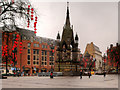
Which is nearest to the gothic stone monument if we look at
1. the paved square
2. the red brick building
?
the paved square

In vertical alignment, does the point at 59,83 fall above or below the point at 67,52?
below

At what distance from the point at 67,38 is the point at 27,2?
3272 cm

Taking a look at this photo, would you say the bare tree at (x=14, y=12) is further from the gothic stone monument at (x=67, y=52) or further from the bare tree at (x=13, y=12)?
the gothic stone monument at (x=67, y=52)

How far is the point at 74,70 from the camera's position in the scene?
5466cm

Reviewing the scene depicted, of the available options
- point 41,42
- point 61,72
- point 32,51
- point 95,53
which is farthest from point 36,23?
point 95,53

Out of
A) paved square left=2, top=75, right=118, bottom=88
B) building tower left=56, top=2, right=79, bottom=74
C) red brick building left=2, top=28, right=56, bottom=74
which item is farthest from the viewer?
red brick building left=2, top=28, right=56, bottom=74

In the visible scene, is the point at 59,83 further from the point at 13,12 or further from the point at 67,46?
the point at 67,46

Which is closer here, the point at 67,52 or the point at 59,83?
the point at 59,83

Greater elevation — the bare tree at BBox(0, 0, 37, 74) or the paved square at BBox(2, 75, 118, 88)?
the bare tree at BBox(0, 0, 37, 74)

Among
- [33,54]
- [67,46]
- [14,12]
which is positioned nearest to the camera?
[14,12]

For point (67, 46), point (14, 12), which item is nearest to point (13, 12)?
point (14, 12)

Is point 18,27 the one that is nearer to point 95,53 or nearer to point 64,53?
point 64,53

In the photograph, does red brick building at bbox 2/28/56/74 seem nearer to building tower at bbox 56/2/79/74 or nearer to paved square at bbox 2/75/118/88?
building tower at bbox 56/2/79/74

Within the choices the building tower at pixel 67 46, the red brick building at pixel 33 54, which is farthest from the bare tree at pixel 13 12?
the red brick building at pixel 33 54
